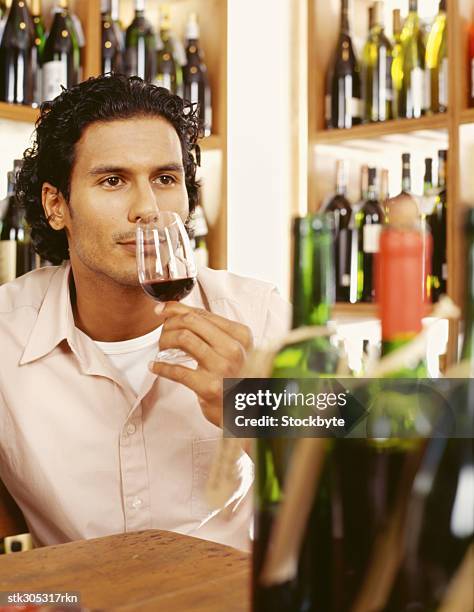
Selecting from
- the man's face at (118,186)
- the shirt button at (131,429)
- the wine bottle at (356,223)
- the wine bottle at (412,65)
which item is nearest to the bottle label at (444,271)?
the wine bottle at (356,223)

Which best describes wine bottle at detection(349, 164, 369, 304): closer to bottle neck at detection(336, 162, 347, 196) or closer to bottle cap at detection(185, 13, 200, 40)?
bottle neck at detection(336, 162, 347, 196)

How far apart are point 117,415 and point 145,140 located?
1.31ft

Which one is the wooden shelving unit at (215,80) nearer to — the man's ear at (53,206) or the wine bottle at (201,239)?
the wine bottle at (201,239)

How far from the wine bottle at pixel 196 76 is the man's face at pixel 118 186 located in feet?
3.16

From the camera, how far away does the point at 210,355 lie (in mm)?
731

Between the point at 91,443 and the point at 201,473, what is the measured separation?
154 mm

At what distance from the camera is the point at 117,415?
111cm

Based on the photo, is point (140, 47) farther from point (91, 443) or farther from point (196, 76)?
point (91, 443)

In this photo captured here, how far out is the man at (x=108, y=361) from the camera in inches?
41.8

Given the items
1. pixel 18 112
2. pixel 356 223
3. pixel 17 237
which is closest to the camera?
pixel 18 112

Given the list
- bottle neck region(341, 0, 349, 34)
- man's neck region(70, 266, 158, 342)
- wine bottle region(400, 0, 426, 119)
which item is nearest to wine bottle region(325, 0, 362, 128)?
bottle neck region(341, 0, 349, 34)

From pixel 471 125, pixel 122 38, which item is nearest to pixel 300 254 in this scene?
pixel 471 125

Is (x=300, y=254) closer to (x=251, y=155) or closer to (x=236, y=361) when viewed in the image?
(x=236, y=361)

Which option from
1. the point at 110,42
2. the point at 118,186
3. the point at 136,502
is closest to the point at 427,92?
the point at 110,42
